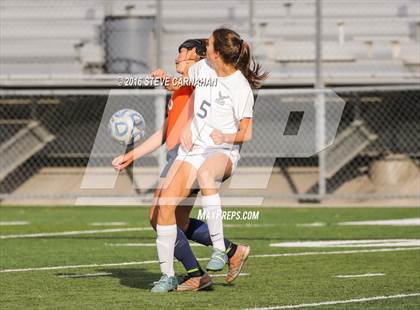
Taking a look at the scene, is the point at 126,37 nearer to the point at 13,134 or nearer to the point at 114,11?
the point at 114,11

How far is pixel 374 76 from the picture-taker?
17844 mm

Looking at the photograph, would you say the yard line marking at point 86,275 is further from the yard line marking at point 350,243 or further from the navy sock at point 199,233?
the yard line marking at point 350,243

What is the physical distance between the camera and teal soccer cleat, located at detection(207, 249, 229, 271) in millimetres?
7242

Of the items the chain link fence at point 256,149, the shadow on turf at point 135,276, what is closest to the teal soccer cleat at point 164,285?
the shadow on turf at point 135,276

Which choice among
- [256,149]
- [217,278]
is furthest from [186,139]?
[256,149]

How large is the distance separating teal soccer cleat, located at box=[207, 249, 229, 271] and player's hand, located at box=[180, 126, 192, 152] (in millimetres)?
698

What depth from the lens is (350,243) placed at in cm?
1114

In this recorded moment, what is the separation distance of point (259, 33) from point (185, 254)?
11.4m

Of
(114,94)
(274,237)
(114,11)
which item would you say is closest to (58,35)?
(114,11)

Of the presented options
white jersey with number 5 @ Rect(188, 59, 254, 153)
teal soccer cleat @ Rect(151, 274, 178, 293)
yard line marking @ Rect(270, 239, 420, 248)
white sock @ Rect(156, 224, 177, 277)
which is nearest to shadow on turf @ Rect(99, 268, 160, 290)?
teal soccer cleat @ Rect(151, 274, 178, 293)

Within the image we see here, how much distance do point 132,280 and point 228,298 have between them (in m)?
1.29

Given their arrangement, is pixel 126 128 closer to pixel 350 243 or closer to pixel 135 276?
pixel 135 276

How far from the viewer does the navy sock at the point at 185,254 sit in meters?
7.58

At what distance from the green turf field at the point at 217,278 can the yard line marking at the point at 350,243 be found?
20cm
